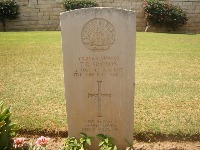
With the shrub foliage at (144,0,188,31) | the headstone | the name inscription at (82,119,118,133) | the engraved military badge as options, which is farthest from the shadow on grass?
the shrub foliage at (144,0,188,31)

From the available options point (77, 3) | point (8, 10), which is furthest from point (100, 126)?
point (8, 10)

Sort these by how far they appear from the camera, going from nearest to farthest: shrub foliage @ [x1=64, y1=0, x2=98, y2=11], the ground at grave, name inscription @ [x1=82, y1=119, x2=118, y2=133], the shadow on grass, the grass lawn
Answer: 1. name inscription @ [x1=82, y1=119, x2=118, y2=133]
2. the ground at grave
3. the shadow on grass
4. the grass lawn
5. shrub foliage @ [x1=64, y1=0, x2=98, y2=11]

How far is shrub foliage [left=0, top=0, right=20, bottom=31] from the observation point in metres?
16.0

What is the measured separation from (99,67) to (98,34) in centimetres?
40

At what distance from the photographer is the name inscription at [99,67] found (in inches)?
128

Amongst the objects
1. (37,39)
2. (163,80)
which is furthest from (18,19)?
(163,80)

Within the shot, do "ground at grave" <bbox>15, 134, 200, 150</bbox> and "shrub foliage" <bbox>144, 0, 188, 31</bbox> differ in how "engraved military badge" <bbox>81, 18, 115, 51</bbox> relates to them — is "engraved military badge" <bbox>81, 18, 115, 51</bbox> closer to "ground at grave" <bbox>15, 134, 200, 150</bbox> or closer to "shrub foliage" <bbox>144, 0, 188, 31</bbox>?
"ground at grave" <bbox>15, 134, 200, 150</bbox>

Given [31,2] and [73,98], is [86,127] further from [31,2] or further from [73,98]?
[31,2]

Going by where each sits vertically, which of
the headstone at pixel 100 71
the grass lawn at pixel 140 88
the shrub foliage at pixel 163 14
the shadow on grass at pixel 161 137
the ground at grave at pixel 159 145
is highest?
the shrub foliage at pixel 163 14

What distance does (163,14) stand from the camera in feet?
54.0

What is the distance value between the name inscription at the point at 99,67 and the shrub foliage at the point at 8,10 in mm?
14103

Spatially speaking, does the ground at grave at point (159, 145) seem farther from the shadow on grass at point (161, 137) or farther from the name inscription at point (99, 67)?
the name inscription at point (99, 67)

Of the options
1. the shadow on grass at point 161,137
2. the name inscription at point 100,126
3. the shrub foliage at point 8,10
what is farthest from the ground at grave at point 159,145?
the shrub foliage at point 8,10

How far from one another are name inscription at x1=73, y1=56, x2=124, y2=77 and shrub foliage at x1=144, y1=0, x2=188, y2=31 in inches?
545
